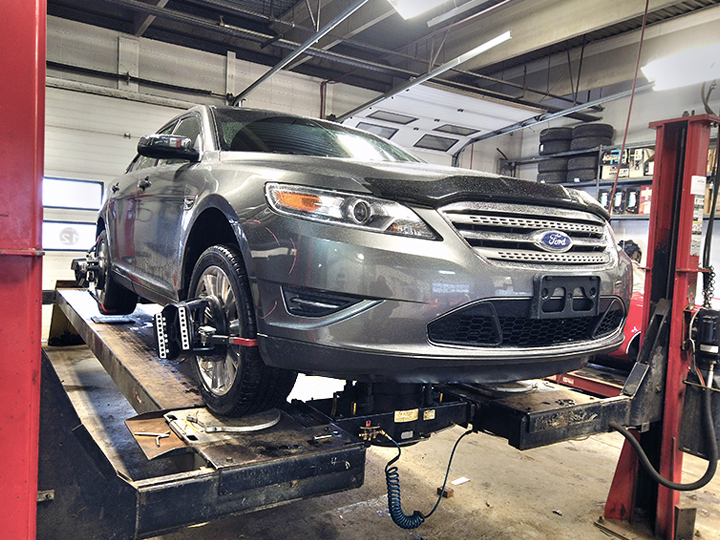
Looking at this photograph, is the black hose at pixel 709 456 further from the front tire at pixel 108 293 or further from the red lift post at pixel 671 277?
the front tire at pixel 108 293

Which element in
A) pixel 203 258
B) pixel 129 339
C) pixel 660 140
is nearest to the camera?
pixel 203 258

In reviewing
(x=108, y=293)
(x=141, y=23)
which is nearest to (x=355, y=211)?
(x=108, y=293)

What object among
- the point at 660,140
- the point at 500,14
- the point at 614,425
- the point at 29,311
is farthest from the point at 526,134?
the point at 29,311

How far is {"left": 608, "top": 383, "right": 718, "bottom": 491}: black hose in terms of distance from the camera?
226 cm

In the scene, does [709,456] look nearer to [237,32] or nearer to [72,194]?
[237,32]

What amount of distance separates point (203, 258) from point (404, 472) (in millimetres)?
A: 1872

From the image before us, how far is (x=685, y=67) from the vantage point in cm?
565

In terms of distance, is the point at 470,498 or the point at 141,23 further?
the point at 141,23

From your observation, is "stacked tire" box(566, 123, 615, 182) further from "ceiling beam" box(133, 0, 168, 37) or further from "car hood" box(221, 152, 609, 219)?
"car hood" box(221, 152, 609, 219)

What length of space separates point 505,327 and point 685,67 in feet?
17.6

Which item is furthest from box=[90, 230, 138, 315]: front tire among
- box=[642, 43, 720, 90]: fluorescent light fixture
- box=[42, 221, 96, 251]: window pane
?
box=[642, 43, 720, 90]: fluorescent light fixture

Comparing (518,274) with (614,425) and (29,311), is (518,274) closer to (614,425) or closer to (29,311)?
(614,425)

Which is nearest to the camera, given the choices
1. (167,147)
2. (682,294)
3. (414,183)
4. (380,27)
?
(414,183)

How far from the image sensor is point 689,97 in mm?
9484
